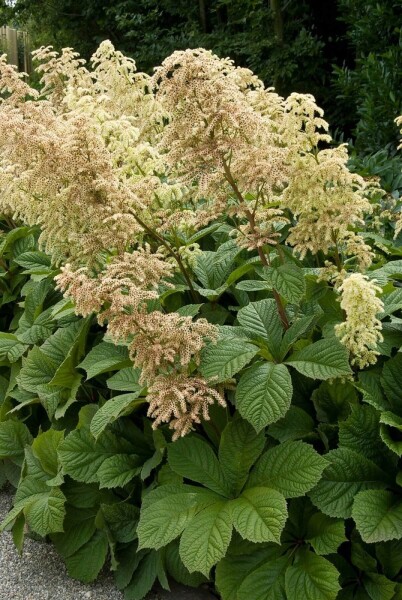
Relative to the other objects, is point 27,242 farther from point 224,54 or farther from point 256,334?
point 224,54

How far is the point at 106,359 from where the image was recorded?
2.60m

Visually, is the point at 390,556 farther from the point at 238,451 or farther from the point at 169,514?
→ the point at 169,514

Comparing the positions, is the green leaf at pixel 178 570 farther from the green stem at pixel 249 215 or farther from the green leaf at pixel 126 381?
the green stem at pixel 249 215

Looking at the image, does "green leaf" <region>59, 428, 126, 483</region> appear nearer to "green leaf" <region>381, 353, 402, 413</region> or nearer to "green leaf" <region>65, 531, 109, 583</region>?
"green leaf" <region>65, 531, 109, 583</region>

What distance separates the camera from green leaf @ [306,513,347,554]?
6.81 feet

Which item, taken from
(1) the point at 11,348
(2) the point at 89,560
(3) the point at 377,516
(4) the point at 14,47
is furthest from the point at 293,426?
(4) the point at 14,47

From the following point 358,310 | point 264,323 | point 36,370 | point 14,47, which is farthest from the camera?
point 14,47

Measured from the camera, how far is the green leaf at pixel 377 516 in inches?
Result: 78.5

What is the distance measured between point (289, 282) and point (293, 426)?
1.62ft

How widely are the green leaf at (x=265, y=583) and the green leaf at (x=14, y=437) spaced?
4.13 ft

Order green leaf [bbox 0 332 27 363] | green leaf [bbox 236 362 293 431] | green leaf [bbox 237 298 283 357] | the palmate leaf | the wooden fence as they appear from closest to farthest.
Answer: green leaf [bbox 236 362 293 431], green leaf [bbox 237 298 283 357], the palmate leaf, green leaf [bbox 0 332 27 363], the wooden fence

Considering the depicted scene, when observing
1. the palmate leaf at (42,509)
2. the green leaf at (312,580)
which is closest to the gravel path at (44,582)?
the palmate leaf at (42,509)

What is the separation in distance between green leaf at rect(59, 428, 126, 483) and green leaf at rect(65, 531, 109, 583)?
26cm

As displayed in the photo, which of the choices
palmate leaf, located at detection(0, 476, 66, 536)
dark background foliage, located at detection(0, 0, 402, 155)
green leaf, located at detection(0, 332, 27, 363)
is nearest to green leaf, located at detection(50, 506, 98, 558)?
palmate leaf, located at detection(0, 476, 66, 536)
